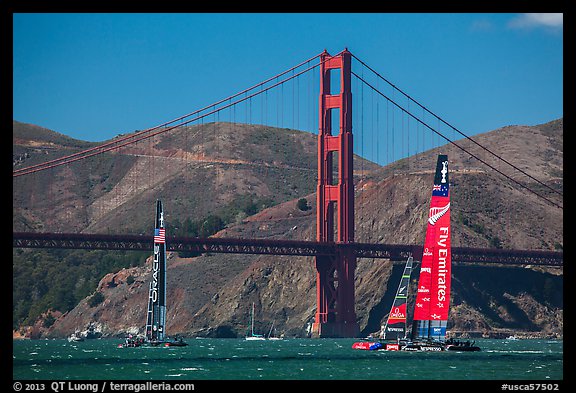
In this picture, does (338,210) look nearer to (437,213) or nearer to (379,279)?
(379,279)

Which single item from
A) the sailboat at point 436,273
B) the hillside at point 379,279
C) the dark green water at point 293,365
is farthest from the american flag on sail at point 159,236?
the hillside at point 379,279

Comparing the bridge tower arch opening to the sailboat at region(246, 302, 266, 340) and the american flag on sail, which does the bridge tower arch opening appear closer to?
the sailboat at region(246, 302, 266, 340)

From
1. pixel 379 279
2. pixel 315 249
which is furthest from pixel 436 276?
pixel 379 279

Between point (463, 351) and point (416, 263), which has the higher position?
point (416, 263)
